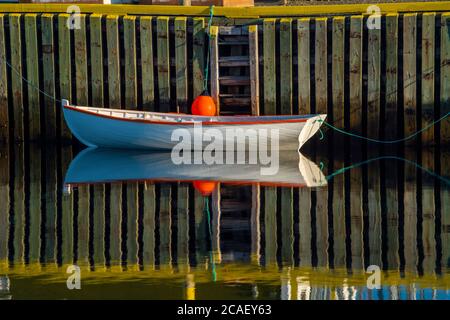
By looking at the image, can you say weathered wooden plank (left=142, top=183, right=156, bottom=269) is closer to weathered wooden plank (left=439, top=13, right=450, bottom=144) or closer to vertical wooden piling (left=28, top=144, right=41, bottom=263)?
vertical wooden piling (left=28, top=144, right=41, bottom=263)

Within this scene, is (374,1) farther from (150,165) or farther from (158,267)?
(158,267)

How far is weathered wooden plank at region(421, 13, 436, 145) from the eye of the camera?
105 feet

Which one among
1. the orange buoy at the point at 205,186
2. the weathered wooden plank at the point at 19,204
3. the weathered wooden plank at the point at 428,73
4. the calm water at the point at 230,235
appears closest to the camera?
the calm water at the point at 230,235

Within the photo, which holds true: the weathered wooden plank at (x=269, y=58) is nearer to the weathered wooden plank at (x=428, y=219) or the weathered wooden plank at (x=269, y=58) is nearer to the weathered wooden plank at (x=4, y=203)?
the weathered wooden plank at (x=428, y=219)

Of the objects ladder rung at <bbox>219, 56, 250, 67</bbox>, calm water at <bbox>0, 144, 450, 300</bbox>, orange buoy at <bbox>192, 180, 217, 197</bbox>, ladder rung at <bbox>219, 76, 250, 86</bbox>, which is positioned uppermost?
ladder rung at <bbox>219, 56, 250, 67</bbox>

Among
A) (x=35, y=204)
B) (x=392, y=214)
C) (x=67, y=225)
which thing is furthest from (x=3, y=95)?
(x=392, y=214)

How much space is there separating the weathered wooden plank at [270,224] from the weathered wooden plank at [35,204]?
3.70 meters

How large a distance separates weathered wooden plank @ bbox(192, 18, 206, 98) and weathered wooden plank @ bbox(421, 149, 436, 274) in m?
6.14

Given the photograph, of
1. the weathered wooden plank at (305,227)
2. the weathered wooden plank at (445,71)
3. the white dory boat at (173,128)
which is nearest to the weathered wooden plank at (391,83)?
the weathered wooden plank at (445,71)

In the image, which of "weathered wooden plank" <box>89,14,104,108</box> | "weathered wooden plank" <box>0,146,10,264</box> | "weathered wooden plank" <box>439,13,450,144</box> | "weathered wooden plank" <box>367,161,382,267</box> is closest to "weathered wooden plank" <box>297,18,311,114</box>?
"weathered wooden plank" <box>367,161,382,267</box>

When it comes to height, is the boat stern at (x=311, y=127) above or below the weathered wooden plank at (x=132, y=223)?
above

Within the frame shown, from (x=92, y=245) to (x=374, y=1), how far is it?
16.3m

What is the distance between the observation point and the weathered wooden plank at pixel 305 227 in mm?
20188
